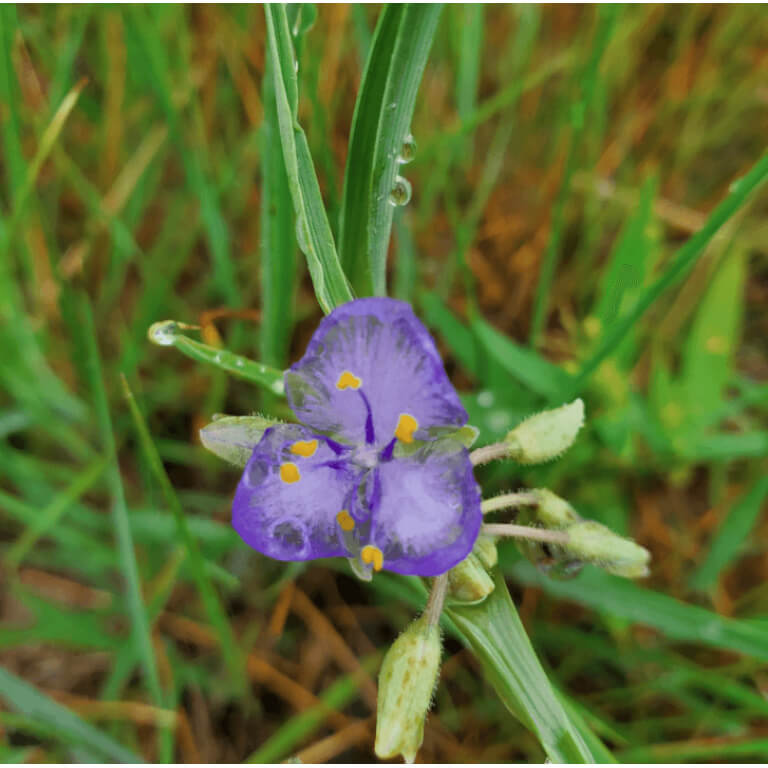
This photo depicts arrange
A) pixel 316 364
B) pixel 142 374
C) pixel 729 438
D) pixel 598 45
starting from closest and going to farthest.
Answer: pixel 316 364 < pixel 598 45 < pixel 729 438 < pixel 142 374

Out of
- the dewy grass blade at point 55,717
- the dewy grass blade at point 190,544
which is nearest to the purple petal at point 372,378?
the dewy grass blade at point 190,544

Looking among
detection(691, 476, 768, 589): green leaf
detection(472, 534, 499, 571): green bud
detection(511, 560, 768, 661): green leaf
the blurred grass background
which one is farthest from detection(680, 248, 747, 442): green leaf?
detection(472, 534, 499, 571): green bud

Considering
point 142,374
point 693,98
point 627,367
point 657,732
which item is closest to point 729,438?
point 627,367

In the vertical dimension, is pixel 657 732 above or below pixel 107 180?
below

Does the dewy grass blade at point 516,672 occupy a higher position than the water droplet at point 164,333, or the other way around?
the water droplet at point 164,333

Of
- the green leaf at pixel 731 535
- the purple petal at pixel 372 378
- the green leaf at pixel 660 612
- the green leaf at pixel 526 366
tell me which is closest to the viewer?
the purple petal at pixel 372 378

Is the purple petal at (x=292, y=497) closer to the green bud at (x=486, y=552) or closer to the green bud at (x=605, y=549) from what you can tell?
the green bud at (x=486, y=552)

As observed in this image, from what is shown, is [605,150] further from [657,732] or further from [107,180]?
[657,732]

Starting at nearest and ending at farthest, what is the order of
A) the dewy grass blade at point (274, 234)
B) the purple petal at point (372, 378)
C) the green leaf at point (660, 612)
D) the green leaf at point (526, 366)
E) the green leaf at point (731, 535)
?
the purple petal at point (372, 378), the dewy grass blade at point (274, 234), the green leaf at point (660, 612), the green leaf at point (526, 366), the green leaf at point (731, 535)
